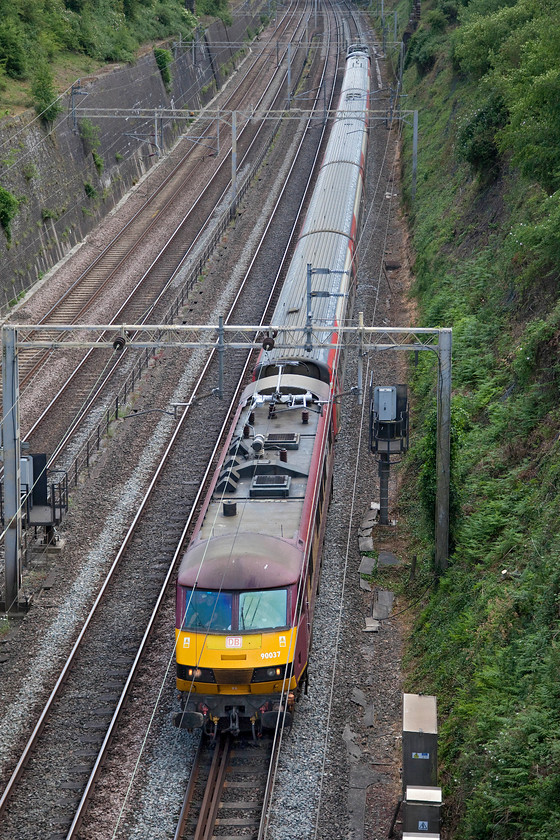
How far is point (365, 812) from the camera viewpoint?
15555mm

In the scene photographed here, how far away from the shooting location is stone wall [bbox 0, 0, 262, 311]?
39.8 meters

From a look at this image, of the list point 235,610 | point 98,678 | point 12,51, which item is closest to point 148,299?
point 12,51

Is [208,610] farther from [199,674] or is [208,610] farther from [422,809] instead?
[422,809]

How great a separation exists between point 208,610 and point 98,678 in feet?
11.9

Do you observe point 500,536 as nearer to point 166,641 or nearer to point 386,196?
point 166,641

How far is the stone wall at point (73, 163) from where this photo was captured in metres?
39.8

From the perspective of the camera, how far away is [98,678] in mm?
18891

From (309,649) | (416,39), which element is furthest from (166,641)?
(416,39)

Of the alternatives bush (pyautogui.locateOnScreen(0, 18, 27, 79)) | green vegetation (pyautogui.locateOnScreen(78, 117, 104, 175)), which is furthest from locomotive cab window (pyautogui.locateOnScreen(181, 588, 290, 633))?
bush (pyautogui.locateOnScreen(0, 18, 27, 79))

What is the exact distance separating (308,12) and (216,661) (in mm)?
92176

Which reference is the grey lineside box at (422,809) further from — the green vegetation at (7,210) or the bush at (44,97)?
the bush at (44,97)

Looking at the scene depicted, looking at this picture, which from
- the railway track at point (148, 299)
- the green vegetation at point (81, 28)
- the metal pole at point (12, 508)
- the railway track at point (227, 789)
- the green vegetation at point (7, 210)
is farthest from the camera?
the green vegetation at point (81, 28)

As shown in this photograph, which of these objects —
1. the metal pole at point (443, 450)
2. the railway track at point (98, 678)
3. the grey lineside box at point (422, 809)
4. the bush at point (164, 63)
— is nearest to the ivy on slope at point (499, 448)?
the metal pole at point (443, 450)

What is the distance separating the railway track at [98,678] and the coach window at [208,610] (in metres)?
2.50
